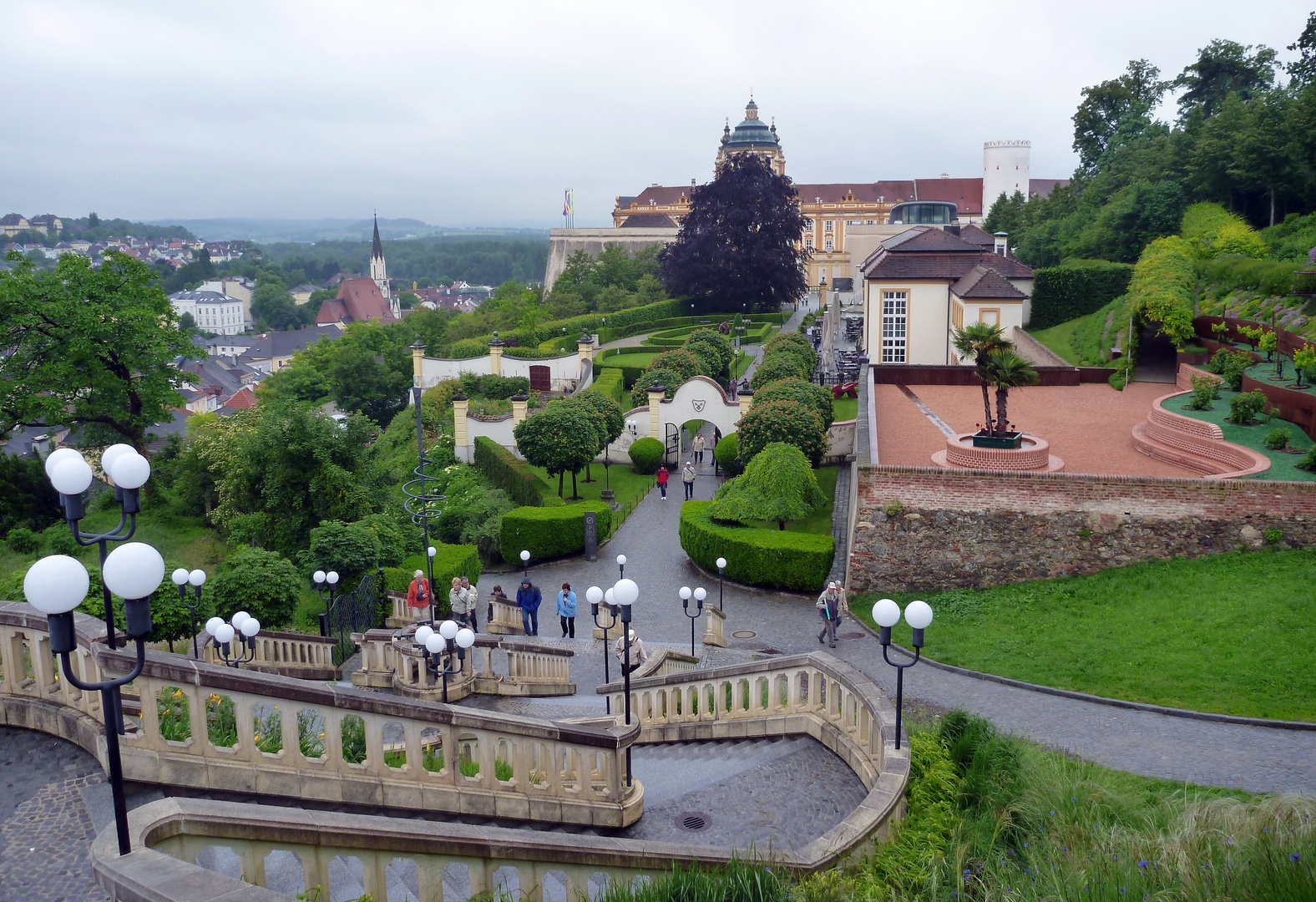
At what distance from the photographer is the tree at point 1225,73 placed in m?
54.8

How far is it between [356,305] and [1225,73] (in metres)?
129

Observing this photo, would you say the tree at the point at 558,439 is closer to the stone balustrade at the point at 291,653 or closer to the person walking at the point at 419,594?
the person walking at the point at 419,594

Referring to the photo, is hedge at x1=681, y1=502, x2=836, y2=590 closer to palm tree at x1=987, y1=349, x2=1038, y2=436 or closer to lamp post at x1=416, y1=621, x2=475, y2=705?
palm tree at x1=987, y1=349, x2=1038, y2=436

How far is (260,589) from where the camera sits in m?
17.1

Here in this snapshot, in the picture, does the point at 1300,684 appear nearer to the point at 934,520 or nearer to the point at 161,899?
the point at 934,520

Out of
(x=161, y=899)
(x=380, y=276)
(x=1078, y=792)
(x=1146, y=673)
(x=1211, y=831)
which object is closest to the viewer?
(x=161, y=899)

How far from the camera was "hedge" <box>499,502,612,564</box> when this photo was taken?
2534 centimetres

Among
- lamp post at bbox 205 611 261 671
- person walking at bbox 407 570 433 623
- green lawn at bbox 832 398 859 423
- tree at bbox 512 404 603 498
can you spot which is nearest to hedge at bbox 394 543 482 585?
person walking at bbox 407 570 433 623

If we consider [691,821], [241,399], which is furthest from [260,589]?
[241,399]

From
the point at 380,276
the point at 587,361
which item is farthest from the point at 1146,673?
the point at 380,276

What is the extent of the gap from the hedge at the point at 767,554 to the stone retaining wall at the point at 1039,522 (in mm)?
1324

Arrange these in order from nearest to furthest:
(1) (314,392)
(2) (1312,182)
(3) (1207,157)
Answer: (2) (1312,182)
(3) (1207,157)
(1) (314,392)

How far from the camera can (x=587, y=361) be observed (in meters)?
45.8

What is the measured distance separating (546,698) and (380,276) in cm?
18573
